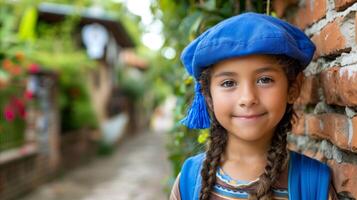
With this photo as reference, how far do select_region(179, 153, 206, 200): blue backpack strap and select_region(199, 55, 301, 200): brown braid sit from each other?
5 cm

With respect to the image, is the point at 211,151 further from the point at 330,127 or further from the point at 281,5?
the point at 281,5

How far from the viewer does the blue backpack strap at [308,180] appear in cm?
119

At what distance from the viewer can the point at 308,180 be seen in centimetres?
120

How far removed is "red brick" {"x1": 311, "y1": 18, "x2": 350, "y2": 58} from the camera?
1209 mm

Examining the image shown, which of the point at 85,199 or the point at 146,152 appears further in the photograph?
the point at 146,152

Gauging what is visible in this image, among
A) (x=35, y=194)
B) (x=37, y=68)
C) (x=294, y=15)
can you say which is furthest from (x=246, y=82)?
(x=37, y=68)

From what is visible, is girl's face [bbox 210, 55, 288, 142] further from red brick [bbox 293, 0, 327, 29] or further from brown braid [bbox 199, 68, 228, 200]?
red brick [bbox 293, 0, 327, 29]

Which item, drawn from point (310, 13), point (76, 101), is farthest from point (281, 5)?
point (76, 101)

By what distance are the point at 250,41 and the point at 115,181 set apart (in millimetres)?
7068

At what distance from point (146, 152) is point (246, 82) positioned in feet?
37.1

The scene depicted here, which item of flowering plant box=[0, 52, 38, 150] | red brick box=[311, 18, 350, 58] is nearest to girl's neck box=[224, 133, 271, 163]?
red brick box=[311, 18, 350, 58]

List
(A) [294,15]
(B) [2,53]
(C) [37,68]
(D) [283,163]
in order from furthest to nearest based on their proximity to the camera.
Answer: (C) [37,68] → (B) [2,53] → (A) [294,15] → (D) [283,163]

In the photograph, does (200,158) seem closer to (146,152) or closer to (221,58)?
(221,58)

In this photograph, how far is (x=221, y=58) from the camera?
1173 mm
